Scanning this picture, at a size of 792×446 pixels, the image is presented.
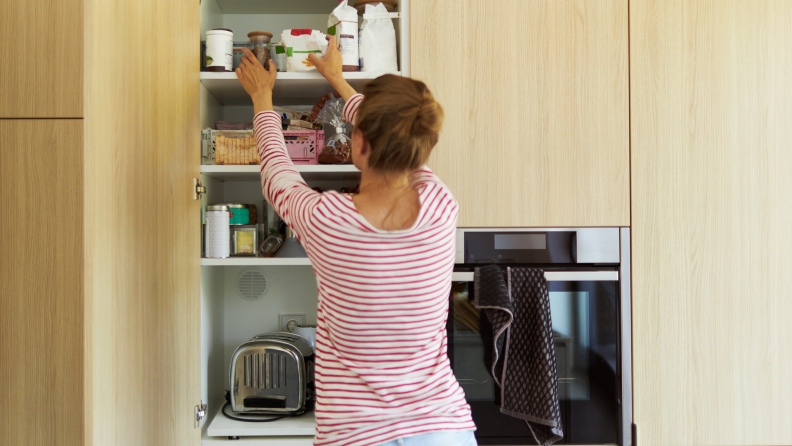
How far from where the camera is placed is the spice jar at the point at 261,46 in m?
1.54

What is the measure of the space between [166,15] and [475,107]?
764mm

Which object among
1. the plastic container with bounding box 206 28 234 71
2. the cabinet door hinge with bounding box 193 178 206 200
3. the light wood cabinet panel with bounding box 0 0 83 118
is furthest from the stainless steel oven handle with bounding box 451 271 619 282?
the light wood cabinet panel with bounding box 0 0 83 118

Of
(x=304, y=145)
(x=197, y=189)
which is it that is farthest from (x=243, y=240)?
(x=304, y=145)

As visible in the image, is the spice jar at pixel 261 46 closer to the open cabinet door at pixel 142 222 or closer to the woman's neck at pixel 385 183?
the open cabinet door at pixel 142 222

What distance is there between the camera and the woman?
88cm

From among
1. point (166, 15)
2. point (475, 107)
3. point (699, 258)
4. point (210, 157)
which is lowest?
point (699, 258)

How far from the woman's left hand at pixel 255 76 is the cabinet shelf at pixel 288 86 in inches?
2.6

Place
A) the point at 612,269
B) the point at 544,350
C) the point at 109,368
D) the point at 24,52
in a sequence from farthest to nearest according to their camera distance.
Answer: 1. the point at 612,269
2. the point at 544,350
3. the point at 109,368
4. the point at 24,52

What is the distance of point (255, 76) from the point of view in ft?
4.63

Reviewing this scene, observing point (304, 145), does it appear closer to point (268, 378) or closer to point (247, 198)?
point (247, 198)

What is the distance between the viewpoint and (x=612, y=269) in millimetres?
1503

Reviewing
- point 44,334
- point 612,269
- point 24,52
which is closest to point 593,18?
point 612,269

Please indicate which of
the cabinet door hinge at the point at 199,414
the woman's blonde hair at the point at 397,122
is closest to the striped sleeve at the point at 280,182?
the woman's blonde hair at the point at 397,122

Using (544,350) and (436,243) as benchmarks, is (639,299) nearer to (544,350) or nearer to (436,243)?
(544,350)
